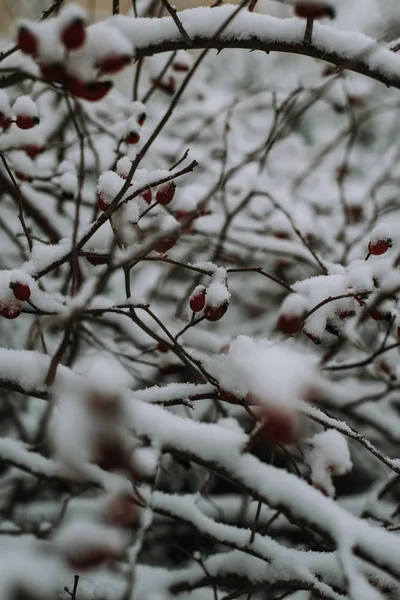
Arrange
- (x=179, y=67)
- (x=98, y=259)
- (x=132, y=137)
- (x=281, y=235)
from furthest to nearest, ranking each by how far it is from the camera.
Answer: (x=281, y=235) → (x=179, y=67) → (x=132, y=137) → (x=98, y=259)

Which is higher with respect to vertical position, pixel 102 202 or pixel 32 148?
pixel 32 148

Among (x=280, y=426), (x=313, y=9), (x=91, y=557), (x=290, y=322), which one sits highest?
(x=313, y=9)

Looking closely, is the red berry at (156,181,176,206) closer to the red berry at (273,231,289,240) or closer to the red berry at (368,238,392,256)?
the red berry at (368,238,392,256)

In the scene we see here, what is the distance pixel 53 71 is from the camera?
1091 millimetres

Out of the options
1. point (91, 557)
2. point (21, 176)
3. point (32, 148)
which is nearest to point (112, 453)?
point (91, 557)

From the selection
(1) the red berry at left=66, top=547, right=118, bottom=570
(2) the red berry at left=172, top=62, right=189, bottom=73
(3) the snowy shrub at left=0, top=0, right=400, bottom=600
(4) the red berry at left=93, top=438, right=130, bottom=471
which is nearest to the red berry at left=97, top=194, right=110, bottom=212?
(3) the snowy shrub at left=0, top=0, right=400, bottom=600

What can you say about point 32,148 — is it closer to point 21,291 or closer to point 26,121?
point 26,121

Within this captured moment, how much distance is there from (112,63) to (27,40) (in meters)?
0.17

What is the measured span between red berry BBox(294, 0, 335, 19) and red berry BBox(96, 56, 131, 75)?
0.39m

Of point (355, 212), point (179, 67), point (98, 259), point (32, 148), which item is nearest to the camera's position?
point (98, 259)

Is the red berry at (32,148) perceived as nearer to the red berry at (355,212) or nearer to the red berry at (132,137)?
the red berry at (132,137)

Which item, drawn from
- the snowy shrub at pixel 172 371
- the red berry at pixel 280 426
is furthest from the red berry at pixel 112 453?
the red berry at pixel 280 426

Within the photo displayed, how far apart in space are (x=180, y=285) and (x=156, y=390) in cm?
273

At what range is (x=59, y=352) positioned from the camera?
1.03 metres
